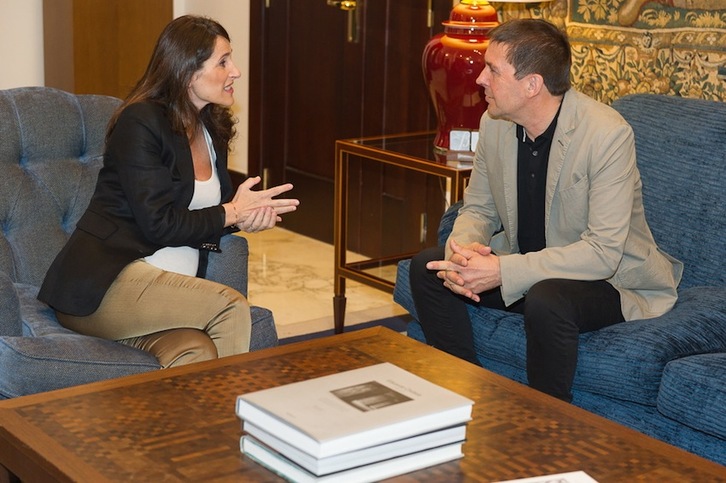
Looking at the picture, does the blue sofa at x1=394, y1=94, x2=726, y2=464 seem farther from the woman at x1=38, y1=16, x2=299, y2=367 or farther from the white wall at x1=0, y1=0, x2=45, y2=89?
the white wall at x1=0, y1=0, x2=45, y2=89

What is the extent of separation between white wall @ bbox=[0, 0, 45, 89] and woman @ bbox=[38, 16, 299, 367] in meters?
2.46

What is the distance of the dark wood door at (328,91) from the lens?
4.62 m

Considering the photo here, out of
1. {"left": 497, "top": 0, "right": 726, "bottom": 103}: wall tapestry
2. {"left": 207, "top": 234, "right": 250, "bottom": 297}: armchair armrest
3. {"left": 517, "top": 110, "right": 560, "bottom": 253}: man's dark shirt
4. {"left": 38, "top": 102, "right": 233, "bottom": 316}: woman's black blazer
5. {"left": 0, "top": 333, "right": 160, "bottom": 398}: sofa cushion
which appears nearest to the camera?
{"left": 0, "top": 333, "right": 160, "bottom": 398}: sofa cushion

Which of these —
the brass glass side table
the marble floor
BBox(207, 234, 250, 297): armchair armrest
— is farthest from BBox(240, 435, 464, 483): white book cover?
the marble floor

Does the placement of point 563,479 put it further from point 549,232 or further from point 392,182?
point 392,182

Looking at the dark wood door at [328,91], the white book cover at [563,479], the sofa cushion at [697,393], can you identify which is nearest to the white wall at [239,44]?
the dark wood door at [328,91]

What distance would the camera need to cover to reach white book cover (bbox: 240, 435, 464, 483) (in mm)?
1633

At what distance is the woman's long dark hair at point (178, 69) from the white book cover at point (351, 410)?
1.11 meters

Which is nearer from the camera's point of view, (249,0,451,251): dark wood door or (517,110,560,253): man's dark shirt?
(517,110,560,253): man's dark shirt

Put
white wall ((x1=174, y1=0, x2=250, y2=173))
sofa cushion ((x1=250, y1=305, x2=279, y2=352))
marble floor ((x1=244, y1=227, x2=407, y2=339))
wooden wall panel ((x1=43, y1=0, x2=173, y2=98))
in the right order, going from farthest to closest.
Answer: white wall ((x1=174, y1=0, x2=250, y2=173)) → wooden wall panel ((x1=43, y1=0, x2=173, y2=98)) → marble floor ((x1=244, y1=227, x2=407, y2=339)) → sofa cushion ((x1=250, y1=305, x2=279, y2=352))

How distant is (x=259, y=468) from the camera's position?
5.55 feet

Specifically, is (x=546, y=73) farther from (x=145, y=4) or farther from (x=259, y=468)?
(x=145, y=4)

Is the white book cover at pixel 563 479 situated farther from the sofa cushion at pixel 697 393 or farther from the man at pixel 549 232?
the man at pixel 549 232

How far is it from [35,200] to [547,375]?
1354 millimetres
